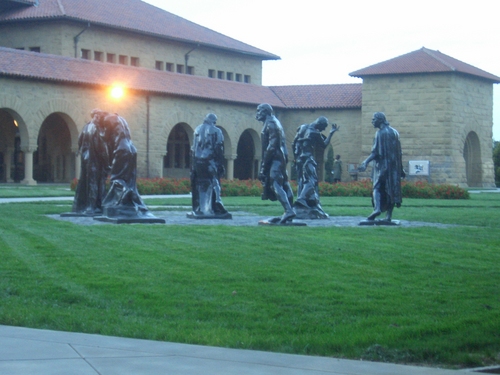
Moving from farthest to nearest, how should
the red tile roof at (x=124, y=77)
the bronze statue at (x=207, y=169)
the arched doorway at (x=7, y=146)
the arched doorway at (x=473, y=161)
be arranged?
the arched doorway at (x=473, y=161)
the arched doorway at (x=7, y=146)
the red tile roof at (x=124, y=77)
the bronze statue at (x=207, y=169)

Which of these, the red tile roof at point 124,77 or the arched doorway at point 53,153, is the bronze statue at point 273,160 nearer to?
the red tile roof at point 124,77

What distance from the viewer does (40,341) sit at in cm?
639

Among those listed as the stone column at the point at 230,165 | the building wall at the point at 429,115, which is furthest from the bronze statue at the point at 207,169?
the building wall at the point at 429,115

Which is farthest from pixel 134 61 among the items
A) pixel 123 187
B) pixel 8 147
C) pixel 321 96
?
pixel 123 187

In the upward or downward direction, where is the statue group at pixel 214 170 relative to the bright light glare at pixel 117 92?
downward

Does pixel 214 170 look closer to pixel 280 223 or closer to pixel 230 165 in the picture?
pixel 280 223

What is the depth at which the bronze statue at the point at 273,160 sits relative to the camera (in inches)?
647

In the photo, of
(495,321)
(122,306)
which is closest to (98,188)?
(122,306)

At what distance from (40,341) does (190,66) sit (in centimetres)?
4931

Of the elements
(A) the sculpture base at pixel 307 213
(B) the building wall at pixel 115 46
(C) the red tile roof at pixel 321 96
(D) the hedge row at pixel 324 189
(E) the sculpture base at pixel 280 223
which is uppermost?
(B) the building wall at pixel 115 46

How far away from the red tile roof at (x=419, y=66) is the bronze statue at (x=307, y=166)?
1252 inches

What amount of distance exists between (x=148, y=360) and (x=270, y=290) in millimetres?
3162

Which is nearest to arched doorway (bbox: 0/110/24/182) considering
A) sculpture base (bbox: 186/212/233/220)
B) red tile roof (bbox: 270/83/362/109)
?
red tile roof (bbox: 270/83/362/109)

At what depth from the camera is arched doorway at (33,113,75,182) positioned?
46312 millimetres
